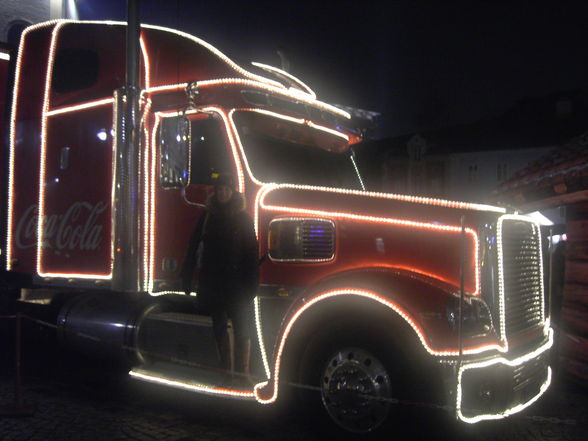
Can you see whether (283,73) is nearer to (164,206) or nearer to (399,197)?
(164,206)

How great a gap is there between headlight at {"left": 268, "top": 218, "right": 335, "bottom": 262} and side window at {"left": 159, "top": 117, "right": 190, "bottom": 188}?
86cm

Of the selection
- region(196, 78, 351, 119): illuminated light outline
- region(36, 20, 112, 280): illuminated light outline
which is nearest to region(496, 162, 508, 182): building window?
region(196, 78, 351, 119): illuminated light outline

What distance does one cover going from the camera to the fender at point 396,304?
4273 mm

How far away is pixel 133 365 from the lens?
5.89 meters

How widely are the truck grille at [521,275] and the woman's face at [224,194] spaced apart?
2170 millimetres

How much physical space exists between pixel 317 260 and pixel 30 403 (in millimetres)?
3093

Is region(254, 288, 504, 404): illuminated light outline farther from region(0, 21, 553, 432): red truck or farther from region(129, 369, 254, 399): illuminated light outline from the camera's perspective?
region(129, 369, 254, 399): illuminated light outline

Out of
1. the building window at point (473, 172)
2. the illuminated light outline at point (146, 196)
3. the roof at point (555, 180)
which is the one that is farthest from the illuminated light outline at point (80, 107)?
the building window at point (473, 172)

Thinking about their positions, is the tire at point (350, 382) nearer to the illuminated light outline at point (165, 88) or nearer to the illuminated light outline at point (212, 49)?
the illuminated light outline at point (165, 88)

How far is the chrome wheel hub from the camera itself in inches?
174

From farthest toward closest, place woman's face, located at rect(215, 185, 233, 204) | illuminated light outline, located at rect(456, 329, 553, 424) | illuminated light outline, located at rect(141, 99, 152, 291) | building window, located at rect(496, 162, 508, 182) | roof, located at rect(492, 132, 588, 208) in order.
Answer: building window, located at rect(496, 162, 508, 182), roof, located at rect(492, 132, 588, 208), illuminated light outline, located at rect(141, 99, 152, 291), woman's face, located at rect(215, 185, 233, 204), illuminated light outline, located at rect(456, 329, 553, 424)

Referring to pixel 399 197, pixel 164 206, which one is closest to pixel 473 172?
pixel 164 206

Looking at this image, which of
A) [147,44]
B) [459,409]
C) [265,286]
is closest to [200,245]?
[265,286]

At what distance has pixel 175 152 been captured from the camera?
5230 mm
